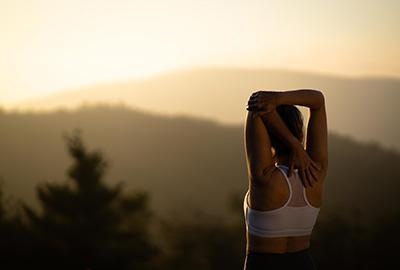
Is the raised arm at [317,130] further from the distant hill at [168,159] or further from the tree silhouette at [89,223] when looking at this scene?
the distant hill at [168,159]

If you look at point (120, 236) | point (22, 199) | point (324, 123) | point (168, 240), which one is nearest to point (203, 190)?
point (168, 240)

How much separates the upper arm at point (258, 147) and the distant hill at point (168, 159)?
1200cm

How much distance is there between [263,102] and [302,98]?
0.30 feet

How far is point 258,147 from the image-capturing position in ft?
3.59

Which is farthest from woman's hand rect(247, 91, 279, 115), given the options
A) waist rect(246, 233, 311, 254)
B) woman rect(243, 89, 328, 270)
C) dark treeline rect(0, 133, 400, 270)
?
dark treeline rect(0, 133, 400, 270)

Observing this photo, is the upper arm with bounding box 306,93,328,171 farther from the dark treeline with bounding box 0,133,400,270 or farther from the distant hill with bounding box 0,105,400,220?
the distant hill with bounding box 0,105,400,220

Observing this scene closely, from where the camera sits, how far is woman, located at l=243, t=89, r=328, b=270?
3.60 feet

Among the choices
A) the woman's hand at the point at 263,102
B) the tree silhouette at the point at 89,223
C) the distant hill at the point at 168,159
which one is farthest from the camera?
the distant hill at the point at 168,159

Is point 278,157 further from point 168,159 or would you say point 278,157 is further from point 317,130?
point 168,159

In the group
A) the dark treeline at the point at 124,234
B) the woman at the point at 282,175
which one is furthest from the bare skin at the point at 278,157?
the dark treeline at the point at 124,234

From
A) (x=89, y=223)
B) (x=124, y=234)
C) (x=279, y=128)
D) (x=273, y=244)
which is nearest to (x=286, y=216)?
(x=273, y=244)

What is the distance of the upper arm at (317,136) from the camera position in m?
1.18

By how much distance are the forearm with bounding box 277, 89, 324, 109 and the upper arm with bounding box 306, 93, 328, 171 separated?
0.06ft

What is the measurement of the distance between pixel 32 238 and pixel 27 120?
184 inches
